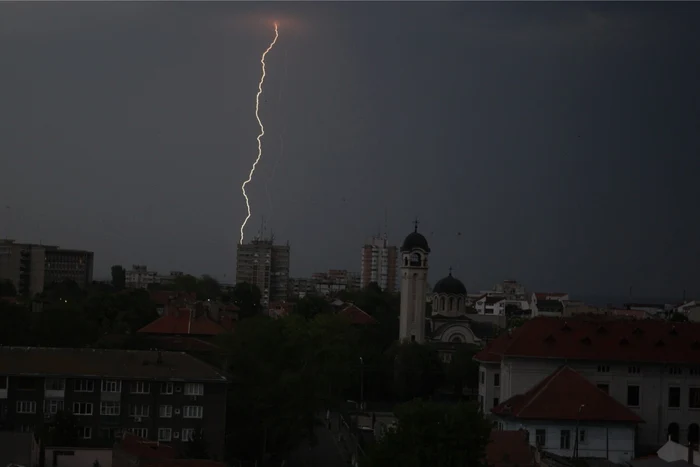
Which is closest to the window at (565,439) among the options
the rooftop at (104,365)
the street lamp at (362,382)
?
the rooftop at (104,365)

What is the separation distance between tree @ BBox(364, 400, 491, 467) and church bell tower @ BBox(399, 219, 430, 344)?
153 ft

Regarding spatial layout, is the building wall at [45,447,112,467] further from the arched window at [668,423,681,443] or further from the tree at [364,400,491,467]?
the arched window at [668,423,681,443]

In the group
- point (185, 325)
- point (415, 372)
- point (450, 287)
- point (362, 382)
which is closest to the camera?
point (362, 382)

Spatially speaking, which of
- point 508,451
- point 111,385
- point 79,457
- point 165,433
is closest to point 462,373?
point 165,433

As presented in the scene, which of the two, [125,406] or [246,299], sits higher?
[246,299]

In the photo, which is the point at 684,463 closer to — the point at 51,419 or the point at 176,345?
the point at 51,419

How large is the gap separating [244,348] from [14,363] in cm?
925

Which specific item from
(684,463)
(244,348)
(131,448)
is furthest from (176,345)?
(684,463)

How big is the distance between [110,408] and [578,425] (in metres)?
15.8

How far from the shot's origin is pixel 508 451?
128ft

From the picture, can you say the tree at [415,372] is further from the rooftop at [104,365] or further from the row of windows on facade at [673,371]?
the rooftop at [104,365]

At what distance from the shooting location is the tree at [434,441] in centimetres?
3434

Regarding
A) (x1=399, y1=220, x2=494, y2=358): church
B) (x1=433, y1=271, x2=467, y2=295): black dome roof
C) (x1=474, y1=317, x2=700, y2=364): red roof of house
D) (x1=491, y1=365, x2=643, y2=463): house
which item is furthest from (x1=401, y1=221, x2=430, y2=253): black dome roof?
(x1=491, y1=365, x2=643, y2=463): house

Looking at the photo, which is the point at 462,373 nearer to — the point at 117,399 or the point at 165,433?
the point at 165,433
